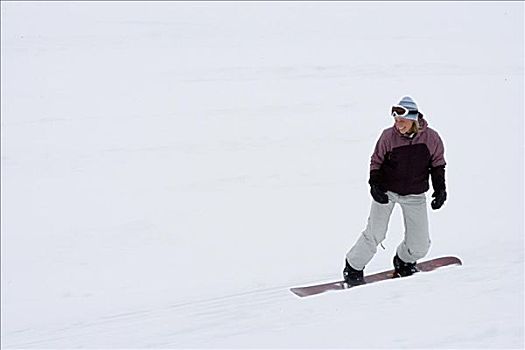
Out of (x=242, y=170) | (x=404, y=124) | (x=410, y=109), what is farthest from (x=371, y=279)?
(x=242, y=170)

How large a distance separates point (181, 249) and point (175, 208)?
116cm

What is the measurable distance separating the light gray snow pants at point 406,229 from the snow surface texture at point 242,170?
0.24 meters

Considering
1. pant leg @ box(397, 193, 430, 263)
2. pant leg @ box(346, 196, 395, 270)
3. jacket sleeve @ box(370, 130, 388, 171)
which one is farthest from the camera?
pant leg @ box(346, 196, 395, 270)

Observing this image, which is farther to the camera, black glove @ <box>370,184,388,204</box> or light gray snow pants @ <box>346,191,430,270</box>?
light gray snow pants @ <box>346,191,430,270</box>

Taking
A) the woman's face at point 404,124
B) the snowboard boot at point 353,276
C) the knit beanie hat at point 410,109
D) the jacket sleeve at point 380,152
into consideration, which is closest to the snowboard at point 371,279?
the snowboard boot at point 353,276

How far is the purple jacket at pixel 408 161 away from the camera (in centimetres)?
575

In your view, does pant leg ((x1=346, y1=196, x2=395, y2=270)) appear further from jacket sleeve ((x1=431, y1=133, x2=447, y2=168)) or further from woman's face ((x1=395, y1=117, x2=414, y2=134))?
woman's face ((x1=395, y1=117, x2=414, y2=134))

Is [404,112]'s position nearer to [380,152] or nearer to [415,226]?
[380,152]

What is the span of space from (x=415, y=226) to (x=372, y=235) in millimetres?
346

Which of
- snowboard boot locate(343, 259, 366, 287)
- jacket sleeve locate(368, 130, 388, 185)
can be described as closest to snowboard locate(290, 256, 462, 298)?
snowboard boot locate(343, 259, 366, 287)

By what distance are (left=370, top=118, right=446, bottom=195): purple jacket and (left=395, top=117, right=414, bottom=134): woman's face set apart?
0.23 feet

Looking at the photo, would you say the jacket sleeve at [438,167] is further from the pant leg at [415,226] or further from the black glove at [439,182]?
the pant leg at [415,226]

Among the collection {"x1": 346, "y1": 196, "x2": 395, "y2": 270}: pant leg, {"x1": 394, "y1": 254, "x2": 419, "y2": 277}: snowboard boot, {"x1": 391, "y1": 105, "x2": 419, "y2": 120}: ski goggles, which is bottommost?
{"x1": 394, "y1": 254, "x2": 419, "y2": 277}: snowboard boot

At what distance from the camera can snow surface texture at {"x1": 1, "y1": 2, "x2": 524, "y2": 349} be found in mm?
5625
